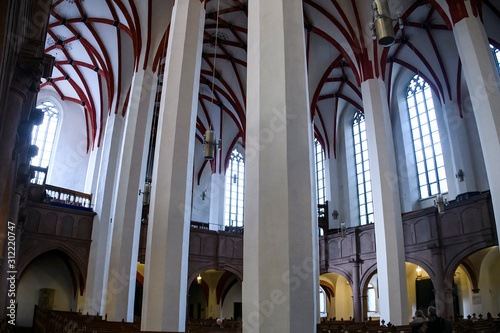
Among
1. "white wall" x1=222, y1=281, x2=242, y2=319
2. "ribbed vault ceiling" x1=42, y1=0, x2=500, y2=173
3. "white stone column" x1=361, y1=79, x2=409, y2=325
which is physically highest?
"ribbed vault ceiling" x1=42, y1=0, x2=500, y2=173

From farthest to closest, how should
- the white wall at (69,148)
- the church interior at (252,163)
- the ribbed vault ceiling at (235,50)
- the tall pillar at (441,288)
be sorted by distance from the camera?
the white wall at (69,148) → the ribbed vault ceiling at (235,50) → the tall pillar at (441,288) → the church interior at (252,163)

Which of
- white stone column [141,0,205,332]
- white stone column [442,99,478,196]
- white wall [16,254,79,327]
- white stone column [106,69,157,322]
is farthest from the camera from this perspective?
white wall [16,254,79,327]

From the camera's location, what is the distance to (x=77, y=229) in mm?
17953

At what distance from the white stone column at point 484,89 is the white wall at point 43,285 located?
766 inches

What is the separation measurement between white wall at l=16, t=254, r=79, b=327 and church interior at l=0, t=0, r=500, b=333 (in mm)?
84

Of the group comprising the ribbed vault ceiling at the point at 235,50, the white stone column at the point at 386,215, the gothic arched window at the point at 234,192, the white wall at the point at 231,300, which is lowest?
the white wall at the point at 231,300

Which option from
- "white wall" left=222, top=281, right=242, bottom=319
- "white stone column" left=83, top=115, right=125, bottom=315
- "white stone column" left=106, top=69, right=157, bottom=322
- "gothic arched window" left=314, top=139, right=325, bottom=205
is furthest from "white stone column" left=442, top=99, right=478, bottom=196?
"white stone column" left=83, top=115, right=125, bottom=315

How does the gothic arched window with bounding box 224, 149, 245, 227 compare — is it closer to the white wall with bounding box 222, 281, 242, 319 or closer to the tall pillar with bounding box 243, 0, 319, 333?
the white wall with bounding box 222, 281, 242, 319

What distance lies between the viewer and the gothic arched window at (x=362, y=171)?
70.6ft

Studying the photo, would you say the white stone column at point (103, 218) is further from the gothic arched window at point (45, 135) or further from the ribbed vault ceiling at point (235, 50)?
the gothic arched window at point (45, 135)

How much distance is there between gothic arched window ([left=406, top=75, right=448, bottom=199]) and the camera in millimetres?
18766

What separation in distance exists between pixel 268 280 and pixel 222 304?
21313 mm

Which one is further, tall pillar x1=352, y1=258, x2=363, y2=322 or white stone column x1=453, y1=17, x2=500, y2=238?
tall pillar x1=352, y1=258, x2=363, y2=322

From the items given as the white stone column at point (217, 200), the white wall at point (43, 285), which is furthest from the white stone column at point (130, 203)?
the white stone column at point (217, 200)
